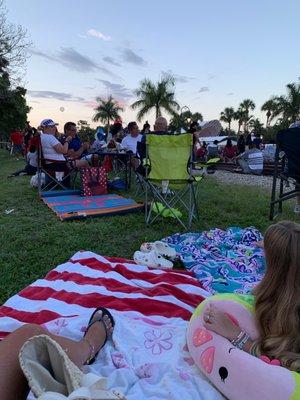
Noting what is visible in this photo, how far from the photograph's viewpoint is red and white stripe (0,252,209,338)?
235 centimetres

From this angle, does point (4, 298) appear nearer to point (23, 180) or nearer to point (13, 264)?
point (13, 264)

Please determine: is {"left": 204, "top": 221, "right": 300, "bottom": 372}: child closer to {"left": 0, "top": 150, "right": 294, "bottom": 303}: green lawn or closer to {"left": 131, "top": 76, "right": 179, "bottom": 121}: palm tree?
{"left": 0, "top": 150, "right": 294, "bottom": 303}: green lawn

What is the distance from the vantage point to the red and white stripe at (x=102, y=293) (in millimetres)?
2352

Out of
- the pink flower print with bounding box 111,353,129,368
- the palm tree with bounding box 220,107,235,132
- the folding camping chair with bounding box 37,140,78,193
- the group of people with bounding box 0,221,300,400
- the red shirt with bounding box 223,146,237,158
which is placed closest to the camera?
the group of people with bounding box 0,221,300,400

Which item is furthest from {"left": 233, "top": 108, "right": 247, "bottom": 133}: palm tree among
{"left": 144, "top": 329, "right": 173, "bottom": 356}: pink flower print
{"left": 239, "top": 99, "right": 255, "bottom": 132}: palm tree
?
{"left": 144, "top": 329, "right": 173, "bottom": 356}: pink flower print

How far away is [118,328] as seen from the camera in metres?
2.10

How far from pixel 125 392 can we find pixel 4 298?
133 cm

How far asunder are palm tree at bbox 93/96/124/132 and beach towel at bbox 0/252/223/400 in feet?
134

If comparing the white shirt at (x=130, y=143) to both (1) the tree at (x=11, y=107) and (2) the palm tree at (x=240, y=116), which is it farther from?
(2) the palm tree at (x=240, y=116)

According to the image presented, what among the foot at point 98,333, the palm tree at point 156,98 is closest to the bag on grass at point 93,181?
the foot at point 98,333

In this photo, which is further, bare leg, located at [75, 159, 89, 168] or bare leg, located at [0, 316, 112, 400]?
bare leg, located at [75, 159, 89, 168]

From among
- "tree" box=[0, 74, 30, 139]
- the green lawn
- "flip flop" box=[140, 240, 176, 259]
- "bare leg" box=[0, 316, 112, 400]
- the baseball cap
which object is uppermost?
"tree" box=[0, 74, 30, 139]

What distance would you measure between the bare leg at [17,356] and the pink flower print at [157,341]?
308 millimetres

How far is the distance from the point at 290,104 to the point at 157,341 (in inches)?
1444
